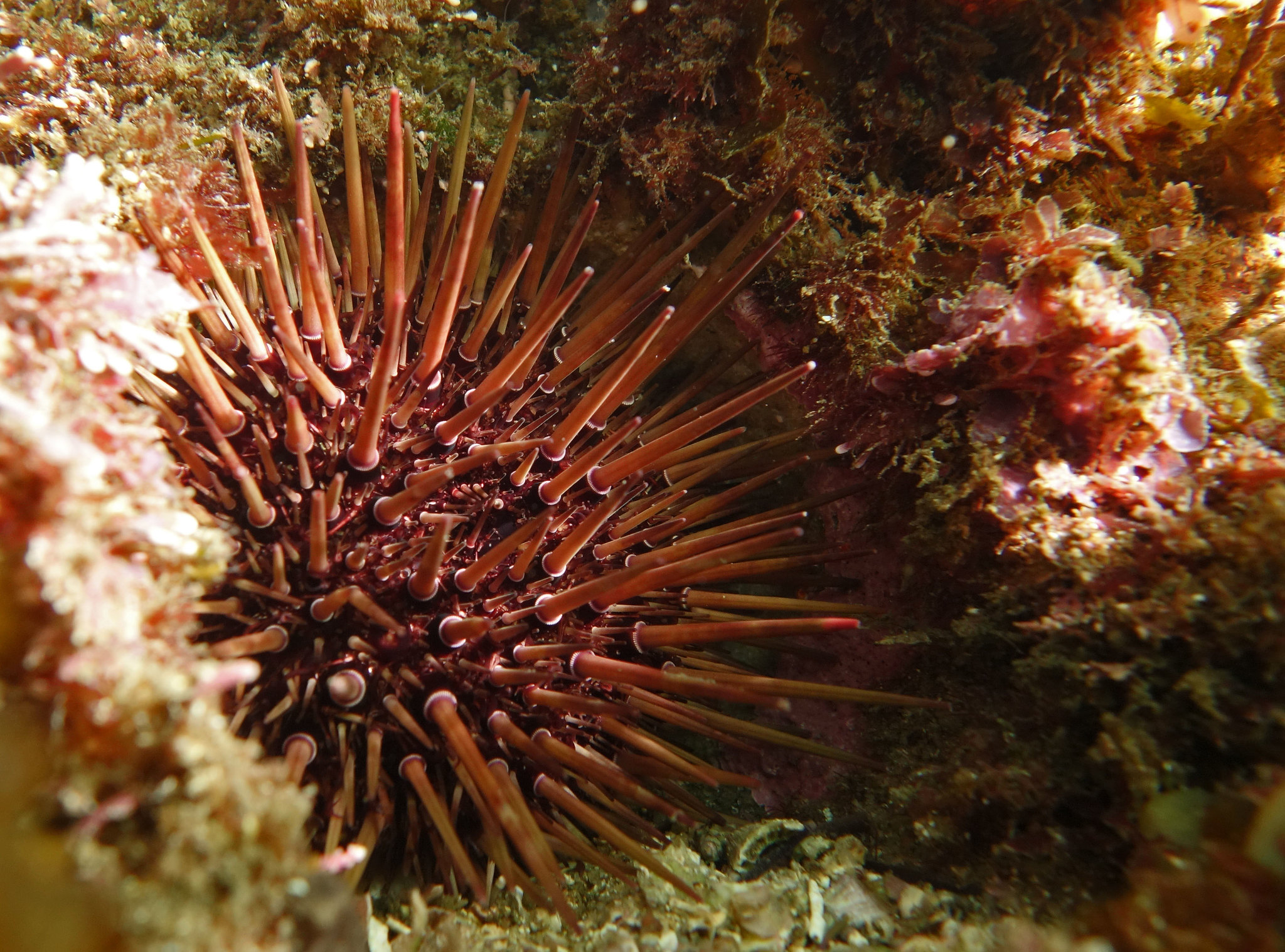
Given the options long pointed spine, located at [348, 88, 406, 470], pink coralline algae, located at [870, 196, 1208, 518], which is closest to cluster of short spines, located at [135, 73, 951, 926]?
long pointed spine, located at [348, 88, 406, 470]

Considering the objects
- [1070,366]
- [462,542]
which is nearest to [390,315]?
[462,542]

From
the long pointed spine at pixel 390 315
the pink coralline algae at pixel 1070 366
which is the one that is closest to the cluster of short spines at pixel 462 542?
the long pointed spine at pixel 390 315

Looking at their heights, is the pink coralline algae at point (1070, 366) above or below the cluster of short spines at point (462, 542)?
above

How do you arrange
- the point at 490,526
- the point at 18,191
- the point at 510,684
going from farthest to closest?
the point at 490,526 < the point at 510,684 < the point at 18,191

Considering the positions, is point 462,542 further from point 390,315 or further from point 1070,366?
point 1070,366

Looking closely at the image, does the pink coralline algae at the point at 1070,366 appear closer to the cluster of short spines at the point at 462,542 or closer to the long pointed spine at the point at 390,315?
the cluster of short spines at the point at 462,542

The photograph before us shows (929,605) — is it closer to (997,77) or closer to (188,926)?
(997,77)

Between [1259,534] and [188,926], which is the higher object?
[1259,534]

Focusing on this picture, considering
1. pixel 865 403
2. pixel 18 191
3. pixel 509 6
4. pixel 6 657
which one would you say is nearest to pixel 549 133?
pixel 509 6
